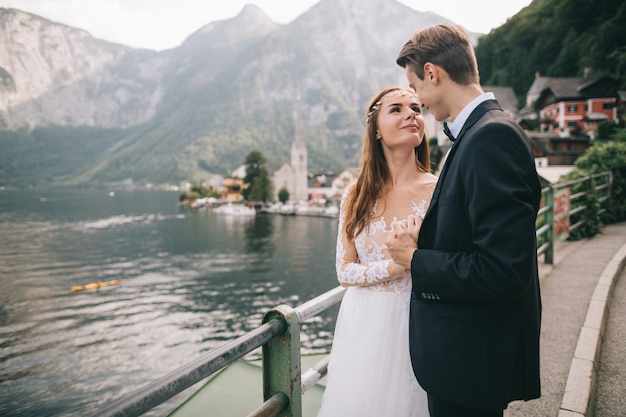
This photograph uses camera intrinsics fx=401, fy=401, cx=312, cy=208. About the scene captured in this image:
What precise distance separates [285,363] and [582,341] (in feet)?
9.96

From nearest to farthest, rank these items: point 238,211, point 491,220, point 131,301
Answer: point 491,220
point 131,301
point 238,211

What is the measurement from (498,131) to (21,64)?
11510 centimetres

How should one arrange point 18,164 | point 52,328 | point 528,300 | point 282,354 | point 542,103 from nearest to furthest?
1. point 528,300
2. point 282,354
3. point 52,328
4. point 542,103
5. point 18,164

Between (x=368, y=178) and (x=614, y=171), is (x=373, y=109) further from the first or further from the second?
(x=614, y=171)

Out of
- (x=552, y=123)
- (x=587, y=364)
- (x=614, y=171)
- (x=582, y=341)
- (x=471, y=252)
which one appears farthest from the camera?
(x=552, y=123)

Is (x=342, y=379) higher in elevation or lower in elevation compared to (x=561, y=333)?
higher

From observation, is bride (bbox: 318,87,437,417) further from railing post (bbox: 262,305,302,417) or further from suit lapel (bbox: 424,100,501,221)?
suit lapel (bbox: 424,100,501,221)

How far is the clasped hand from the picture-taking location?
1.54m

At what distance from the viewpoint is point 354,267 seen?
2111 millimetres

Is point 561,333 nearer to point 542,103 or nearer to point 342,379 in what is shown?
point 342,379

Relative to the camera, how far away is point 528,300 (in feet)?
4.77

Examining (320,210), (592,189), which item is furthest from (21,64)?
(592,189)

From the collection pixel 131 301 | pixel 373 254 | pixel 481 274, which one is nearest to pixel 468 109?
pixel 481 274

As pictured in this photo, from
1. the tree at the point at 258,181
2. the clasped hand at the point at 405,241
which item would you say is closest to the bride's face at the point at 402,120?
the clasped hand at the point at 405,241
